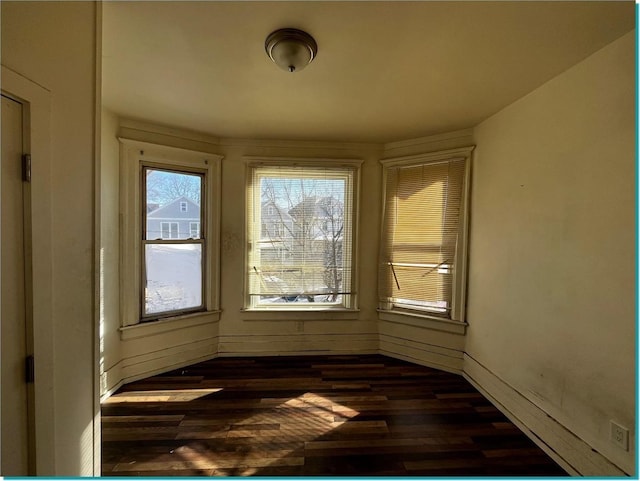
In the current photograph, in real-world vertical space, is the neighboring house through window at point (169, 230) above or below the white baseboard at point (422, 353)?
above

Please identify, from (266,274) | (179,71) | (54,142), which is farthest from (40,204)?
(266,274)

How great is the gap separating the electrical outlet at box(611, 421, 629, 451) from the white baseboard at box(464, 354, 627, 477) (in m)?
0.13

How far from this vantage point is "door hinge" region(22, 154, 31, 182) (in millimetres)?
996

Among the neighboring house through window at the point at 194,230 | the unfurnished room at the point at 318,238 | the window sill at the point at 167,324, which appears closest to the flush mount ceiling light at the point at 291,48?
the unfurnished room at the point at 318,238

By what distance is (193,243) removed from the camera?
2.78 metres

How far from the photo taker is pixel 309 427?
192 cm

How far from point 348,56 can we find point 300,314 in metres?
2.43

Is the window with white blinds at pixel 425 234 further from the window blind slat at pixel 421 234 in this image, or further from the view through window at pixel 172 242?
the view through window at pixel 172 242

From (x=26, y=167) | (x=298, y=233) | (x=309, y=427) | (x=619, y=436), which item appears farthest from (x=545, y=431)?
(x=26, y=167)

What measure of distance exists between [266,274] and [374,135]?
1.89 metres

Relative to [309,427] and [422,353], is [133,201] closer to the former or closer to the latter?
[309,427]

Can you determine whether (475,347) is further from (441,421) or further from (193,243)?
(193,243)

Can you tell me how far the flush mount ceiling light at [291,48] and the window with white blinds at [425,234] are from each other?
68.3 inches

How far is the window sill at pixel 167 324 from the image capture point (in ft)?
8.04
